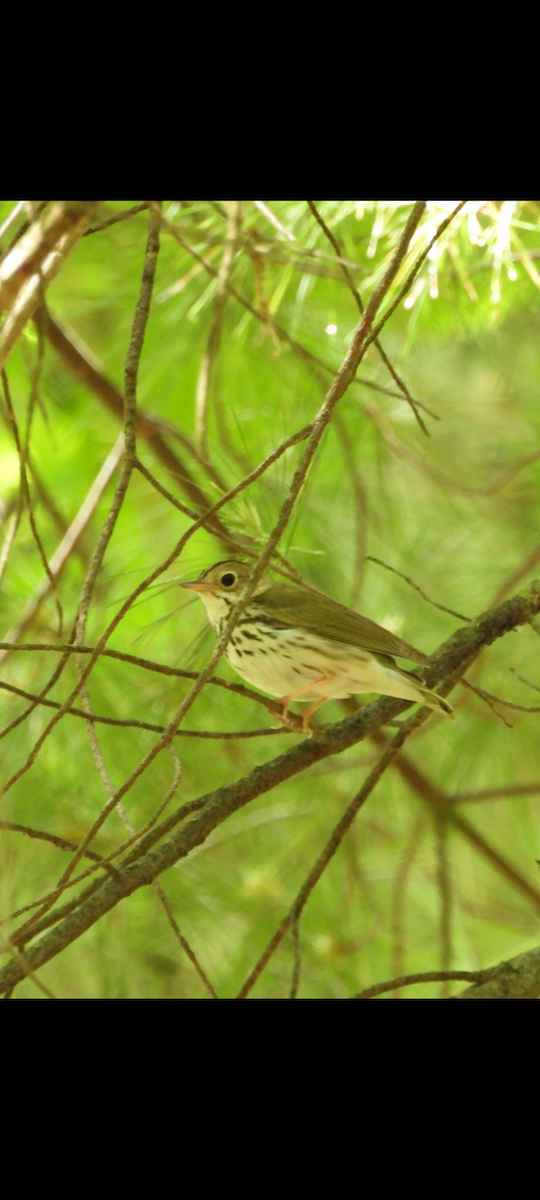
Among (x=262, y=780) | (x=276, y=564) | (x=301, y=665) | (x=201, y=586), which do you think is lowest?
(x=262, y=780)

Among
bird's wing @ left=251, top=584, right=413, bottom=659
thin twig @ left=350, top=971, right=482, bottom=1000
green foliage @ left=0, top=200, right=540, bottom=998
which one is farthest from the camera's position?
green foliage @ left=0, top=200, right=540, bottom=998

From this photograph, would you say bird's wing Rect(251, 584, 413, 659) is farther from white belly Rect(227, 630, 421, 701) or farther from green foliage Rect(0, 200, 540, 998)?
green foliage Rect(0, 200, 540, 998)

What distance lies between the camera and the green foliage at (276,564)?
226 cm

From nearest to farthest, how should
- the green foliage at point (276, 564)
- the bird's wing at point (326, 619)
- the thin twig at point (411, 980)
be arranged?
the thin twig at point (411, 980) → the bird's wing at point (326, 619) → the green foliage at point (276, 564)

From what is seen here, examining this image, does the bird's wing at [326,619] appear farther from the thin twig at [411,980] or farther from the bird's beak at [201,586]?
the thin twig at [411,980]

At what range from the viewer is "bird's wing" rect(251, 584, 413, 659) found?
186cm

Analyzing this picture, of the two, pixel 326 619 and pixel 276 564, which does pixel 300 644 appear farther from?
pixel 276 564

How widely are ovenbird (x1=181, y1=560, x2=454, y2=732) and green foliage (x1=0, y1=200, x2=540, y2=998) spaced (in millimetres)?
100

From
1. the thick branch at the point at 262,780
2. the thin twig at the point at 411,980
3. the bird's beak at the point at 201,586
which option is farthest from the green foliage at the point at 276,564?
the thin twig at the point at 411,980

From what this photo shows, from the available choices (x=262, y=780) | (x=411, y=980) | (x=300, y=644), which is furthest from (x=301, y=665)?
(x=411, y=980)

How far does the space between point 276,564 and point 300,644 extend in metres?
0.32

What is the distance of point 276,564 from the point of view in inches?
86.3

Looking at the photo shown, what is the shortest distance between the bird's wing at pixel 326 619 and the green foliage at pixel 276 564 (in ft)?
0.43

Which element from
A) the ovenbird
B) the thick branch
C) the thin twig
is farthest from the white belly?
the thin twig
